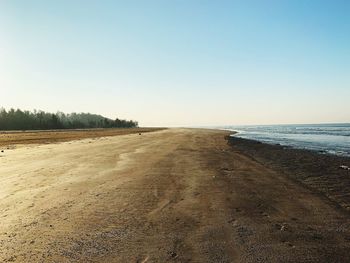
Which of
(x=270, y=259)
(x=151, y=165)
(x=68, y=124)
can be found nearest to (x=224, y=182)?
(x=151, y=165)

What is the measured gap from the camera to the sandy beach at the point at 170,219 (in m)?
6.79

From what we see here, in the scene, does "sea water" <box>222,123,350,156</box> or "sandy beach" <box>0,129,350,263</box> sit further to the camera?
"sea water" <box>222,123,350,156</box>

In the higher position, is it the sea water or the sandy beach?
the sandy beach

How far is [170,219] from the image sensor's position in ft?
29.6

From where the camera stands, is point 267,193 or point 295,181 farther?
point 295,181

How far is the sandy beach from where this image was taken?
6793mm

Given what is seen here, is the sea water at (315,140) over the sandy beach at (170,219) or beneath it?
beneath

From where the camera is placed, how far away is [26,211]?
9898 mm

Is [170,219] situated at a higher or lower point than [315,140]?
higher

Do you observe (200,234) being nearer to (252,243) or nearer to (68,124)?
(252,243)

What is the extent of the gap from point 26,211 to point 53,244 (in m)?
3.01

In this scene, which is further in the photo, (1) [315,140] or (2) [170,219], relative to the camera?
(1) [315,140]

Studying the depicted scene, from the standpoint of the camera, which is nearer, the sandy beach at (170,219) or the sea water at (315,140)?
the sandy beach at (170,219)

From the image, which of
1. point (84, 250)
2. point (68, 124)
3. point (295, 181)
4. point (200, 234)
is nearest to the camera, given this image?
point (84, 250)
